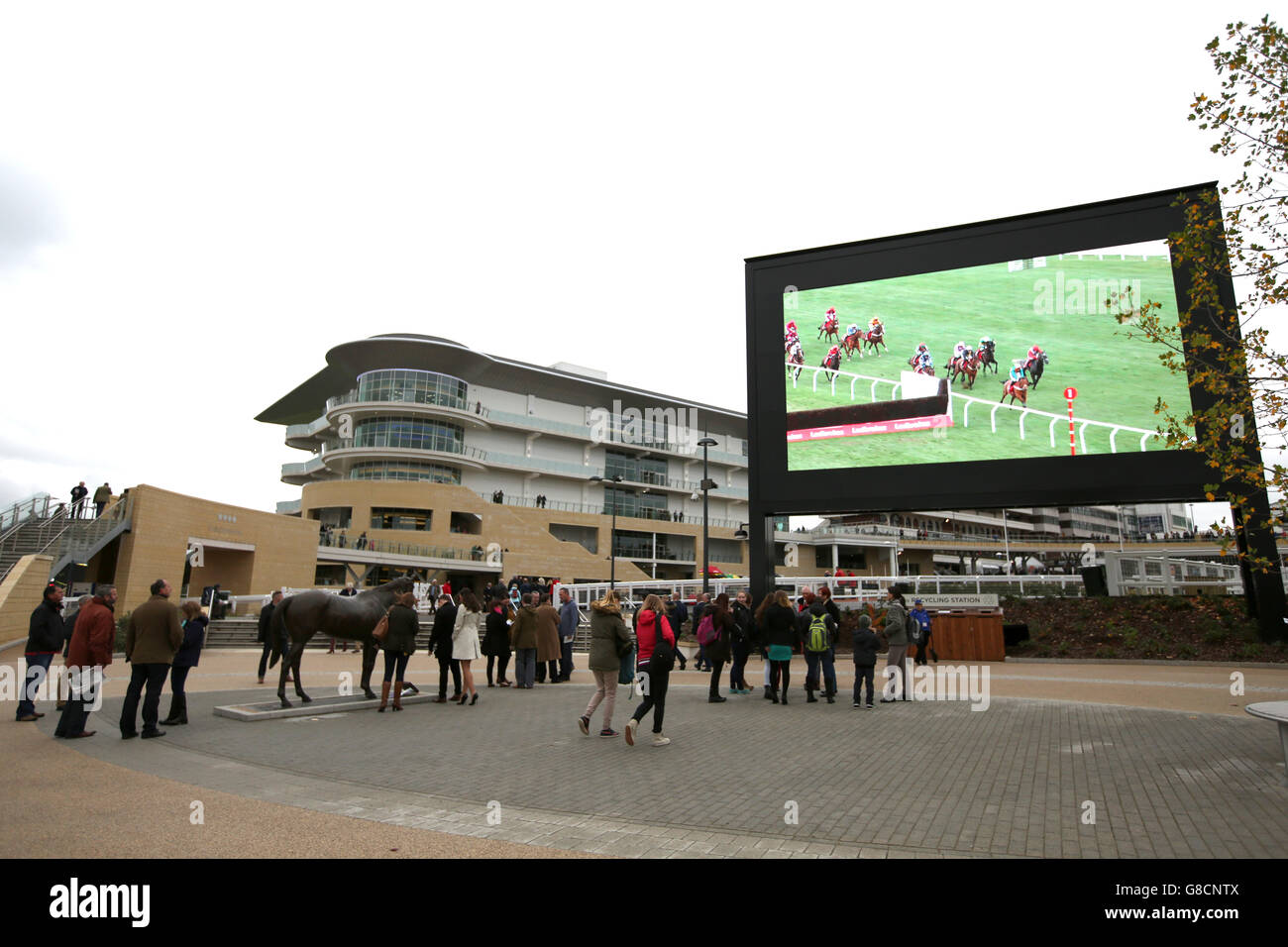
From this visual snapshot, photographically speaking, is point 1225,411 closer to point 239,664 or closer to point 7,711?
point 7,711

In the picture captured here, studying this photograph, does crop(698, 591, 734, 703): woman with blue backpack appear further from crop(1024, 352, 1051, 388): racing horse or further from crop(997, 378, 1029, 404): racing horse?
crop(1024, 352, 1051, 388): racing horse

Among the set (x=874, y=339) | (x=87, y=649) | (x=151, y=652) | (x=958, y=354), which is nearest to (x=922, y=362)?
(x=958, y=354)

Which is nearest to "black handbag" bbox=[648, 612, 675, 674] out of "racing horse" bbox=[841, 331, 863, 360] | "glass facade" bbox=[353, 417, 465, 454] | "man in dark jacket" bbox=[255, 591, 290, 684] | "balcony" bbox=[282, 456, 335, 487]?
"man in dark jacket" bbox=[255, 591, 290, 684]

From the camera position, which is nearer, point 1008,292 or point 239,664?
point 239,664

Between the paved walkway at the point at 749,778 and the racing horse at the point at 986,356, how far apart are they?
411 inches

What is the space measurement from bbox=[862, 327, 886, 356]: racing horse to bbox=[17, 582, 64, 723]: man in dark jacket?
60.5 feet

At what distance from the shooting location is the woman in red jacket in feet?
25.1

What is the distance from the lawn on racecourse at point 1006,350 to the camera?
17500 millimetres

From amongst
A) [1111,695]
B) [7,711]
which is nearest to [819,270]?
[1111,695]

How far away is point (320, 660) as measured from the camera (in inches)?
707

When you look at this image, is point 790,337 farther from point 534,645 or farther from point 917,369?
point 534,645

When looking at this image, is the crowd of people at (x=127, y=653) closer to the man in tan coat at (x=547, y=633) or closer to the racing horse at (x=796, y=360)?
the man in tan coat at (x=547, y=633)

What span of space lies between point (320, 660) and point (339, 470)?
39992 millimetres

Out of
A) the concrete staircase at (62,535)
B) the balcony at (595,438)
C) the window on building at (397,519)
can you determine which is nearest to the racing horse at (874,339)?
the concrete staircase at (62,535)
